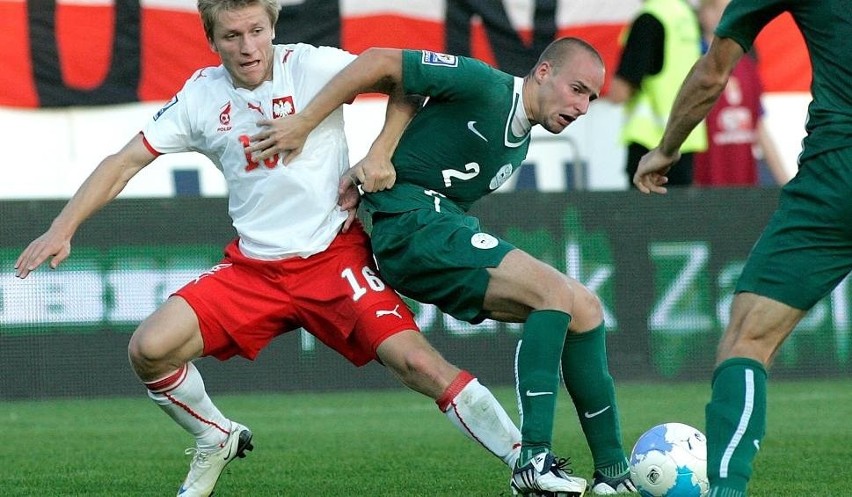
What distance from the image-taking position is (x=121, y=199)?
11.0 metres

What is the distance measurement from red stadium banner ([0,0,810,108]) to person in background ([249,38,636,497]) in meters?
7.37

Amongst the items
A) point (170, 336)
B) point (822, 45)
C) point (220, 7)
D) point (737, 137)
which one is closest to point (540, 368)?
point (170, 336)

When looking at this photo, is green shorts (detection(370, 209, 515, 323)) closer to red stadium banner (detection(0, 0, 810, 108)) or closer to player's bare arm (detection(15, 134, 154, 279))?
player's bare arm (detection(15, 134, 154, 279))

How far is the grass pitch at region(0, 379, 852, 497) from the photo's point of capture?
21.1ft

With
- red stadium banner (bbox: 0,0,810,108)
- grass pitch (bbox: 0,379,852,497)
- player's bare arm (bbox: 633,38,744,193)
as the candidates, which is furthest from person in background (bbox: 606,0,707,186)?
player's bare arm (bbox: 633,38,744,193)

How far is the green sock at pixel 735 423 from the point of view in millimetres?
4438

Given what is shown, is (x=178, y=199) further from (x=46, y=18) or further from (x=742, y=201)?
(x=742, y=201)

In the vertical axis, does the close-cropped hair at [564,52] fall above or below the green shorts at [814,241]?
above

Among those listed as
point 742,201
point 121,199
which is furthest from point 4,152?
point 742,201

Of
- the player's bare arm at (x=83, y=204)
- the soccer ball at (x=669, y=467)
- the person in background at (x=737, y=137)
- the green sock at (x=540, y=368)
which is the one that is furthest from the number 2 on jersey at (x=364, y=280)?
the person in background at (x=737, y=137)

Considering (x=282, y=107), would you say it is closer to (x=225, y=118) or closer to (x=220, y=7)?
(x=225, y=118)

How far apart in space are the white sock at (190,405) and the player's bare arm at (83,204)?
2.12 feet

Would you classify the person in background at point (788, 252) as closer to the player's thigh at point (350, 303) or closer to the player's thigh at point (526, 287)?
the player's thigh at point (526, 287)

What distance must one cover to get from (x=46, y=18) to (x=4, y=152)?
1.23 m
